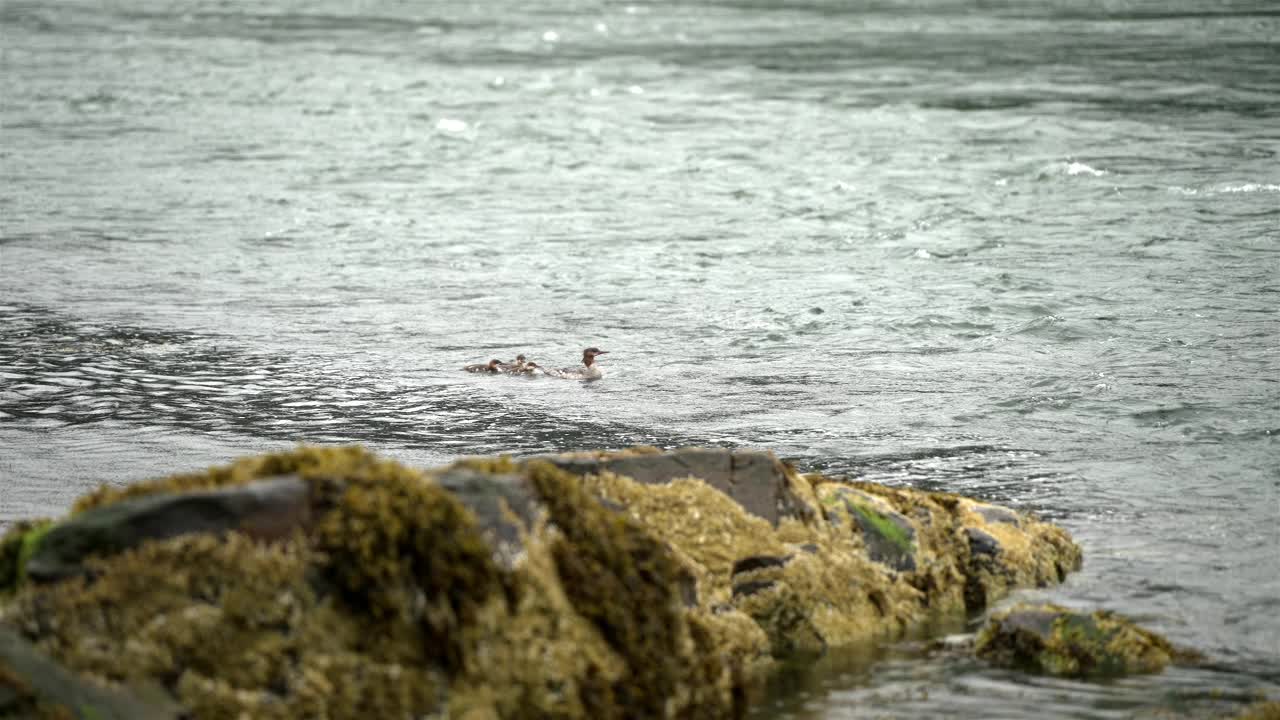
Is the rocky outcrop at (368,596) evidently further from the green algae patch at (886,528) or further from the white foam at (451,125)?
the white foam at (451,125)

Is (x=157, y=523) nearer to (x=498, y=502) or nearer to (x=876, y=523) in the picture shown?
(x=498, y=502)

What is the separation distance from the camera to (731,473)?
7578 mm

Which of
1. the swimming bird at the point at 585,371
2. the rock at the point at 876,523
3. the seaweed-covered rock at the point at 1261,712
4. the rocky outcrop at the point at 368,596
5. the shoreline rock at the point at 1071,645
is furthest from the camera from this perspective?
the swimming bird at the point at 585,371

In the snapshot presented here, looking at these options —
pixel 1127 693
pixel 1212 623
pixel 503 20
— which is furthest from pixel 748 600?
pixel 503 20

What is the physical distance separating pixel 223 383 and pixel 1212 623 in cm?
726

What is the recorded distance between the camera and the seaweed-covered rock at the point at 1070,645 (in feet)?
23.0

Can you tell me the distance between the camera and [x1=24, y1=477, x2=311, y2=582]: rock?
5.50m

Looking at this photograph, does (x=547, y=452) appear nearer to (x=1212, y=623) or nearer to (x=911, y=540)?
(x=911, y=540)

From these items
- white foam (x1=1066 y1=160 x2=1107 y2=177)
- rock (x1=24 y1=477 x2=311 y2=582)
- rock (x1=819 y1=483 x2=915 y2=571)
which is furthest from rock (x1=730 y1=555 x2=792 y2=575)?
white foam (x1=1066 y1=160 x2=1107 y2=177)

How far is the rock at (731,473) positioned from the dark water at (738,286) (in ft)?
2.53

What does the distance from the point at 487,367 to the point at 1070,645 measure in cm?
656

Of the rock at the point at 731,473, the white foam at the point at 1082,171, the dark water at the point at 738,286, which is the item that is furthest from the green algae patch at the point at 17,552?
the white foam at the point at 1082,171

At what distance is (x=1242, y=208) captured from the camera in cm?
1891

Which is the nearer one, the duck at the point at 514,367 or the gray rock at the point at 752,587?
the gray rock at the point at 752,587
